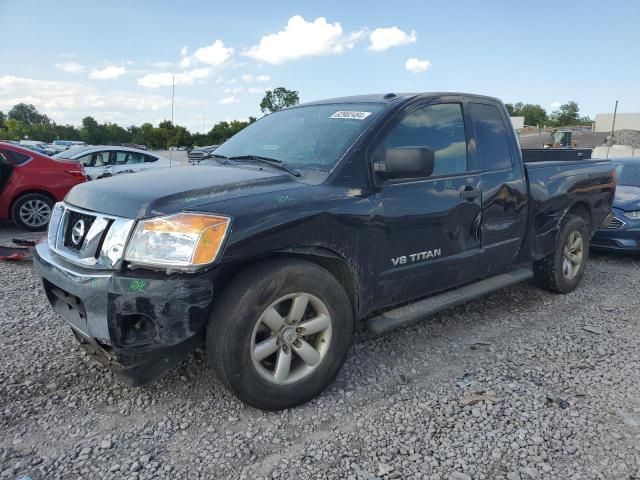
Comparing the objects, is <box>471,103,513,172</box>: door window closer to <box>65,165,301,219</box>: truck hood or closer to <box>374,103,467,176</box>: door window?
<box>374,103,467,176</box>: door window

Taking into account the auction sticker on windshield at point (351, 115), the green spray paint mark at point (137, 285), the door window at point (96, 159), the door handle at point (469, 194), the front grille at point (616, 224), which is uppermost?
the auction sticker on windshield at point (351, 115)

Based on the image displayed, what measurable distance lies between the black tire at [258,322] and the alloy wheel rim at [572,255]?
306cm

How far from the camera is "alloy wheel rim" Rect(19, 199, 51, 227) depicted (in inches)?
306

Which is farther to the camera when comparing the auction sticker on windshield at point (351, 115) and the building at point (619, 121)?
the building at point (619, 121)

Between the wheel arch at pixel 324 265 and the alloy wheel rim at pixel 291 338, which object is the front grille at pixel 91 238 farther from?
the alloy wheel rim at pixel 291 338

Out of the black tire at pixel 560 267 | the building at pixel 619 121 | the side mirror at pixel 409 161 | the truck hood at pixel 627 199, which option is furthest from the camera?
the building at pixel 619 121

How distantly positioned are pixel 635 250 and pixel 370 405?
5.25 meters

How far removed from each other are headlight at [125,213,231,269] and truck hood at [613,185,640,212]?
6278 mm

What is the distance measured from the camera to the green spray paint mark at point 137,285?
234cm

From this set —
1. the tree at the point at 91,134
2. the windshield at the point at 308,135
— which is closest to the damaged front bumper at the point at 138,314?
the windshield at the point at 308,135

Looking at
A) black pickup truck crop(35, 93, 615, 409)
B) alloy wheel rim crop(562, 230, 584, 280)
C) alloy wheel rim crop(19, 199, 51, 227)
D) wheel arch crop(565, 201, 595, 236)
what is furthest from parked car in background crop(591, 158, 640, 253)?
alloy wheel rim crop(19, 199, 51, 227)

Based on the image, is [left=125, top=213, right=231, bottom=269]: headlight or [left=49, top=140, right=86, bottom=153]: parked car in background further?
[left=49, top=140, right=86, bottom=153]: parked car in background

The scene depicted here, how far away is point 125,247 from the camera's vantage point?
7.86 ft

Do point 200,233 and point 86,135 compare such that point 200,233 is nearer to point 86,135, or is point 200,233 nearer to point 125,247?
point 125,247
